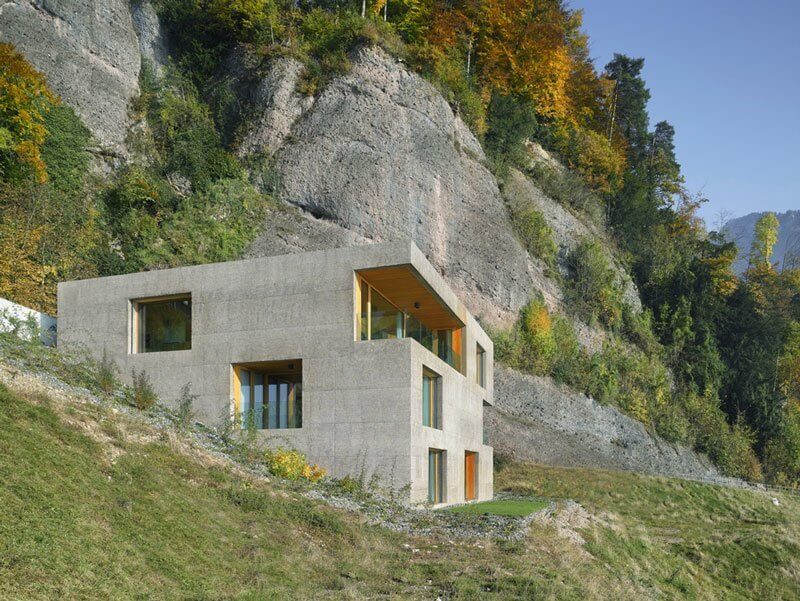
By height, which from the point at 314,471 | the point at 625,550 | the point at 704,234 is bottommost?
the point at 625,550

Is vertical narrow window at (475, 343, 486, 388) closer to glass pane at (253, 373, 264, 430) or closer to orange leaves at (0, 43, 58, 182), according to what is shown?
glass pane at (253, 373, 264, 430)

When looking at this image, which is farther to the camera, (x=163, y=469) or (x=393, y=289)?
(x=393, y=289)

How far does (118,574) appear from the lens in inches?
304

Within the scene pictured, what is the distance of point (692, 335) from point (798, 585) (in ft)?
99.9

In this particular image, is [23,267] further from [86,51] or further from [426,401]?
[426,401]

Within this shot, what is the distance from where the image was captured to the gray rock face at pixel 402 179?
34344mm

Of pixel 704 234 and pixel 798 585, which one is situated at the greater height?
pixel 704 234

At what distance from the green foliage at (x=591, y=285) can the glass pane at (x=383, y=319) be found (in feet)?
A: 78.5

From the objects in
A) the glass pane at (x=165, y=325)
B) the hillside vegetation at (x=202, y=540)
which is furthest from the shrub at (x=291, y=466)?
the glass pane at (x=165, y=325)

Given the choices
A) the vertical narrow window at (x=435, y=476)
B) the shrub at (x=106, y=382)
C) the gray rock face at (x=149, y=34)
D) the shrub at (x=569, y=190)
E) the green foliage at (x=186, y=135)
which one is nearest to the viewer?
the shrub at (x=106, y=382)

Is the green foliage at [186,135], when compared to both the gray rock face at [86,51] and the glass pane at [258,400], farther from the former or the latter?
the glass pane at [258,400]

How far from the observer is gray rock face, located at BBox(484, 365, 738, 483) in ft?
106

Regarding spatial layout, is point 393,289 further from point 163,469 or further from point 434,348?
point 163,469

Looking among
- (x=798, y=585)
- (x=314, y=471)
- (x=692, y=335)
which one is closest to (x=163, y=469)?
(x=314, y=471)
